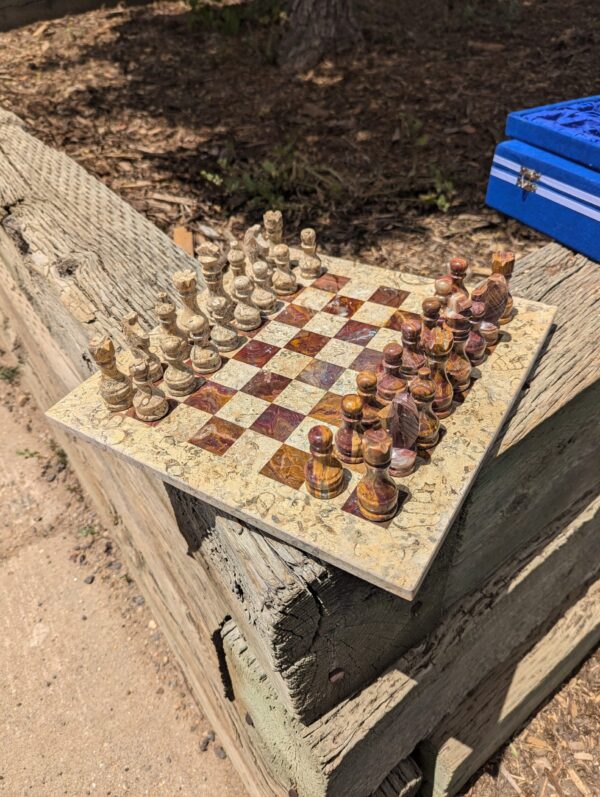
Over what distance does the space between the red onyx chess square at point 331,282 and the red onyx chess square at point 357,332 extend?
24 centimetres

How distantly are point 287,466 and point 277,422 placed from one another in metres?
0.17

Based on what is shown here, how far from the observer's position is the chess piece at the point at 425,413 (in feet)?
5.01

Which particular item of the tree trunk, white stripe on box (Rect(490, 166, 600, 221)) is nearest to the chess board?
white stripe on box (Rect(490, 166, 600, 221))

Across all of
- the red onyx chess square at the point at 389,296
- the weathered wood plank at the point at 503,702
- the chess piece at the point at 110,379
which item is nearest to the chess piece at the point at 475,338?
the red onyx chess square at the point at 389,296

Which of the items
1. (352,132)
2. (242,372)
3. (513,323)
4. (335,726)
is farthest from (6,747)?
(352,132)

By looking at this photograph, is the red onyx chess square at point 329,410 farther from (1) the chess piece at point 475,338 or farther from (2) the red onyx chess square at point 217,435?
(1) the chess piece at point 475,338

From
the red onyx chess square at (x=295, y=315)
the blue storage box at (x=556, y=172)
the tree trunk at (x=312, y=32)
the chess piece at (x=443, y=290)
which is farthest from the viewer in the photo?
the tree trunk at (x=312, y=32)

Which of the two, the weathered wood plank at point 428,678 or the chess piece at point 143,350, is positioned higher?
the chess piece at point 143,350

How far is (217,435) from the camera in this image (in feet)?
5.49

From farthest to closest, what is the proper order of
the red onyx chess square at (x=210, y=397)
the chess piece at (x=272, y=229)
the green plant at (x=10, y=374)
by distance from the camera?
the green plant at (x=10, y=374) < the chess piece at (x=272, y=229) < the red onyx chess square at (x=210, y=397)

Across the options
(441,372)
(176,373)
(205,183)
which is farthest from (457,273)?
(205,183)

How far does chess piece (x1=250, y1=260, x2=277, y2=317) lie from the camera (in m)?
A: 2.12

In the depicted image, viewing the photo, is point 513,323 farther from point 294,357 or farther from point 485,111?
point 485,111

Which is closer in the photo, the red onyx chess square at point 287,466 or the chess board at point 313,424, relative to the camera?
the chess board at point 313,424
